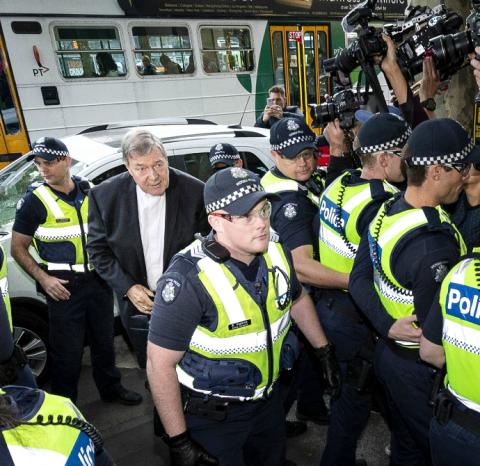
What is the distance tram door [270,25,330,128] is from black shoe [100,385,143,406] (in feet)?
23.8

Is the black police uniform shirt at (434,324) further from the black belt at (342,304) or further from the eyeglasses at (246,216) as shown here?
the black belt at (342,304)

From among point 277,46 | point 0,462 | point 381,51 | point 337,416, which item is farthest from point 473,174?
point 277,46

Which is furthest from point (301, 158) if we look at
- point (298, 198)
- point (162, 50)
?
point (162, 50)

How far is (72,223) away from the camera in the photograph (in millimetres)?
3393

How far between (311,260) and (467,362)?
4.27 feet

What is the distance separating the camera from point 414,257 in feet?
6.08

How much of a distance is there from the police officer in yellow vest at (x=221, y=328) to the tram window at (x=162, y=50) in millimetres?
6617

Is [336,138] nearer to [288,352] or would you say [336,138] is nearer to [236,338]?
[288,352]

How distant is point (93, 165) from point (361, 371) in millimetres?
2861

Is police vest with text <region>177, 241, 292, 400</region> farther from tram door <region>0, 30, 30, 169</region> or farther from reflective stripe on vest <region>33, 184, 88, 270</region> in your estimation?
tram door <region>0, 30, 30, 169</region>

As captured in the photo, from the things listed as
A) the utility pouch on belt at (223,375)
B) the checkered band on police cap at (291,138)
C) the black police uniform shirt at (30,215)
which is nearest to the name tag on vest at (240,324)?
the utility pouch on belt at (223,375)

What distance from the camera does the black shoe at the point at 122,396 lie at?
3844 millimetres

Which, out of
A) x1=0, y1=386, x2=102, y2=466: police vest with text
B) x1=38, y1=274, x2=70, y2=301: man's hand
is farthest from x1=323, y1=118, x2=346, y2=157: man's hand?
x1=0, y1=386, x2=102, y2=466: police vest with text

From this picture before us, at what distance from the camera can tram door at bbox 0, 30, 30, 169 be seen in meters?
6.83
